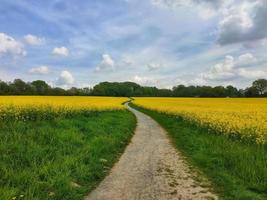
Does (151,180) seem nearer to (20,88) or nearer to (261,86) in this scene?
(20,88)

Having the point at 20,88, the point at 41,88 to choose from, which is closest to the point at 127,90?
the point at 41,88

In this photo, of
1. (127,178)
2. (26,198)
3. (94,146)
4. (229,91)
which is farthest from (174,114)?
(229,91)

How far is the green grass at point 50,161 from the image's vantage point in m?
7.41

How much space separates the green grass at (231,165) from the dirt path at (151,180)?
0.52 metres

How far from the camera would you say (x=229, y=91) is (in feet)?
429

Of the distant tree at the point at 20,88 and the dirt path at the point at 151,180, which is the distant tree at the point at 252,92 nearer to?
the distant tree at the point at 20,88

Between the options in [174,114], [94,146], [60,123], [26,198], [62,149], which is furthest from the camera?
[174,114]

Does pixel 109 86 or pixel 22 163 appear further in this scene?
pixel 109 86

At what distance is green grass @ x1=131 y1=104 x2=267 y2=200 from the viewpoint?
771 centimetres

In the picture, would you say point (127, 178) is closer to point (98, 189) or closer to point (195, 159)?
point (98, 189)

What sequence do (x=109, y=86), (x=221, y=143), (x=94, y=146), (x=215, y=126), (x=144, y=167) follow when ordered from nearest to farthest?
1. (x=144, y=167)
2. (x=94, y=146)
3. (x=221, y=143)
4. (x=215, y=126)
5. (x=109, y=86)

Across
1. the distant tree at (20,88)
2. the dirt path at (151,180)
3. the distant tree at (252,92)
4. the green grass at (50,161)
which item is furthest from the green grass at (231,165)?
the distant tree at (252,92)

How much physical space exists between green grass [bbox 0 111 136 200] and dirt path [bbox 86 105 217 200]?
49 centimetres

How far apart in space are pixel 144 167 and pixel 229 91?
12752 cm
